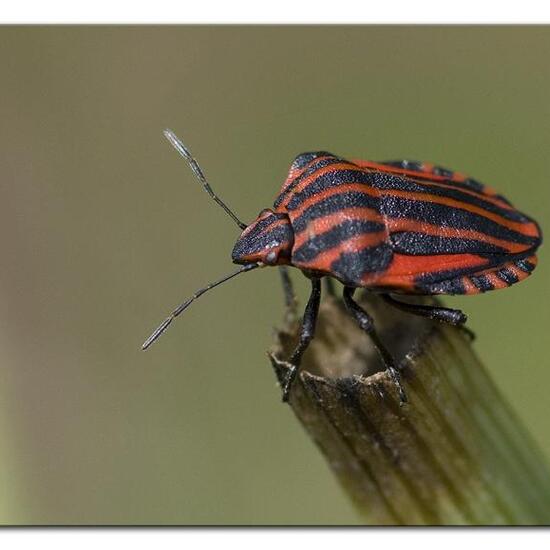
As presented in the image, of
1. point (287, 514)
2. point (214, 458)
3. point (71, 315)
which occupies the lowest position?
point (287, 514)

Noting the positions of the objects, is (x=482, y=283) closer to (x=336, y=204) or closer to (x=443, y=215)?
(x=443, y=215)

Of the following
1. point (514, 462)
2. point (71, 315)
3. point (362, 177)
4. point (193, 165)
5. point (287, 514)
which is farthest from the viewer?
point (71, 315)

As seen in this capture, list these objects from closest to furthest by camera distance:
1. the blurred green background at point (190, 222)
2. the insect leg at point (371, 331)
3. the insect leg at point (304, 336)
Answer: the insect leg at point (371, 331), the insect leg at point (304, 336), the blurred green background at point (190, 222)

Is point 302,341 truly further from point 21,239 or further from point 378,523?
point 21,239

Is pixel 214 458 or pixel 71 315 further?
pixel 71 315

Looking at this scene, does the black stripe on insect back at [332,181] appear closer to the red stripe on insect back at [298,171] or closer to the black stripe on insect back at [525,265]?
the red stripe on insect back at [298,171]

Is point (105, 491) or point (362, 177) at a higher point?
point (362, 177)

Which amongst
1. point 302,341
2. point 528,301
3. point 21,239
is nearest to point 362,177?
point 302,341

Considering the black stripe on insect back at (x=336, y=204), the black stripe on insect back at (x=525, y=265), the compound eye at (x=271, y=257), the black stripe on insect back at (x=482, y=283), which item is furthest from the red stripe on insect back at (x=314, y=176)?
the black stripe on insect back at (x=525, y=265)
